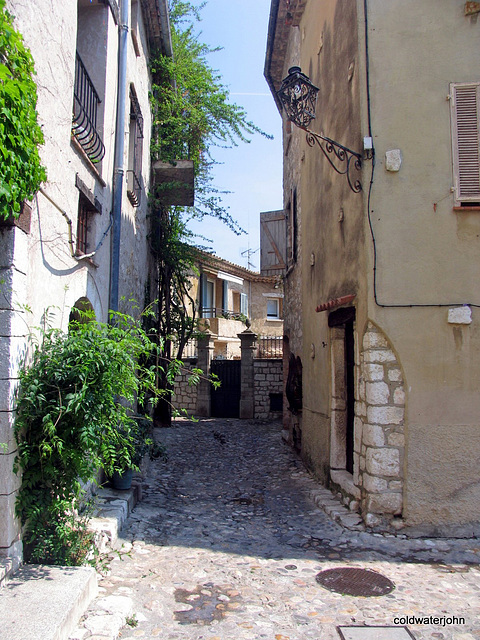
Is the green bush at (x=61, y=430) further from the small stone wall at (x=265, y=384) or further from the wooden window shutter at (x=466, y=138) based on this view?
the small stone wall at (x=265, y=384)

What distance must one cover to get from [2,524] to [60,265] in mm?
2118

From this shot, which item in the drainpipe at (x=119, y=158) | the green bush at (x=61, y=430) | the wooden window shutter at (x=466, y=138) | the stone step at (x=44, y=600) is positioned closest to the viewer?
the stone step at (x=44, y=600)

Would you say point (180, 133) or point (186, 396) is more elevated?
point (180, 133)

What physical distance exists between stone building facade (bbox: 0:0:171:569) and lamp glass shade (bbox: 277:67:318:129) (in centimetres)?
215

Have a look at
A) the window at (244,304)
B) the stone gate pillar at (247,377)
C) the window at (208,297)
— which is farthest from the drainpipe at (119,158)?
the window at (244,304)

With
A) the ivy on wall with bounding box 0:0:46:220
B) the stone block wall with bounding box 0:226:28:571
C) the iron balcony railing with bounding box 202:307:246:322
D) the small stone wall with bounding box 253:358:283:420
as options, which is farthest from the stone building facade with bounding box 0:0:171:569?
the iron balcony railing with bounding box 202:307:246:322

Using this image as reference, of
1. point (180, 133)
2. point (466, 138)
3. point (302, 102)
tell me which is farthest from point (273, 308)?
point (466, 138)

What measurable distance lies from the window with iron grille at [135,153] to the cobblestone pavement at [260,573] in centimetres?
441

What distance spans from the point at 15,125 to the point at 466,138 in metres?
4.43

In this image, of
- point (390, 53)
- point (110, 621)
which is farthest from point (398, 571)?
point (390, 53)

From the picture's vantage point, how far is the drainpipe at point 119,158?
21.1 ft

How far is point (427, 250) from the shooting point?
529 centimetres

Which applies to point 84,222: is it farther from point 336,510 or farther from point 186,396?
point 186,396

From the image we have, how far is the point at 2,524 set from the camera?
3346 mm
